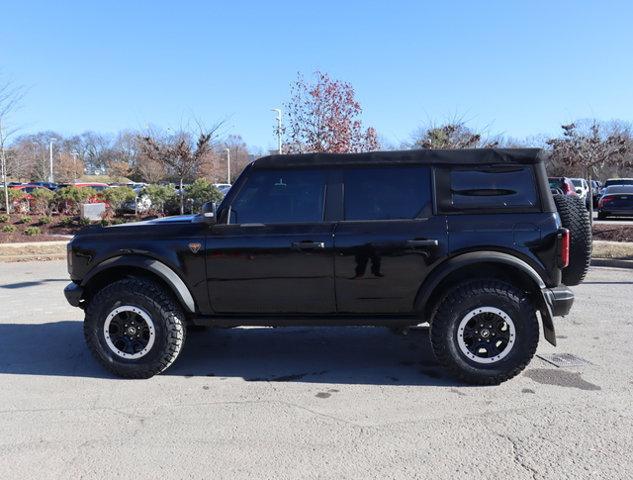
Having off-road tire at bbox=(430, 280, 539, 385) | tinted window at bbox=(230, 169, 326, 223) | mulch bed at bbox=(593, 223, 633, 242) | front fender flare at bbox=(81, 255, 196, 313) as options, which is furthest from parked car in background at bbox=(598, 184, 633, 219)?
front fender flare at bbox=(81, 255, 196, 313)

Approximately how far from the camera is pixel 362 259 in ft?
14.8

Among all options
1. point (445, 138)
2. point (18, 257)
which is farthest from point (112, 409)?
point (445, 138)

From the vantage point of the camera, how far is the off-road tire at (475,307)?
4.40m

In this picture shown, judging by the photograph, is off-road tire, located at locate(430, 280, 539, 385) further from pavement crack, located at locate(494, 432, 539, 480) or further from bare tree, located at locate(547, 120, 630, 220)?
bare tree, located at locate(547, 120, 630, 220)

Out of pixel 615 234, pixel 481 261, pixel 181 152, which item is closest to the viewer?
pixel 481 261

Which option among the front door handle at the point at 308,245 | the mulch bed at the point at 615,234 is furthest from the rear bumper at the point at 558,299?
the mulch bed at the point at 615,234

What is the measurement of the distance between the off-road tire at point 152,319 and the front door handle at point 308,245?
121 cm

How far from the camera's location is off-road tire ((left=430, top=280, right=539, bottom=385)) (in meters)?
4.40

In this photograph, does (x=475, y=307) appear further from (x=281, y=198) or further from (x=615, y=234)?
(x=615, y=234)

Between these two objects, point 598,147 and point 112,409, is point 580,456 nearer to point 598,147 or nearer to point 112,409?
point 112,409

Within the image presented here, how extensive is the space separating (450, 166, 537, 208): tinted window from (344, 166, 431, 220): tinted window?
26 cm

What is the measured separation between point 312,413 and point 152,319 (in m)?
1.66

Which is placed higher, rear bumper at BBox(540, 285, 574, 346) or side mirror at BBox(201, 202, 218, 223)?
side mirror at BBox(201, 202, 218, 223)

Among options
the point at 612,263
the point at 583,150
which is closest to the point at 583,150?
the point at 583,150
